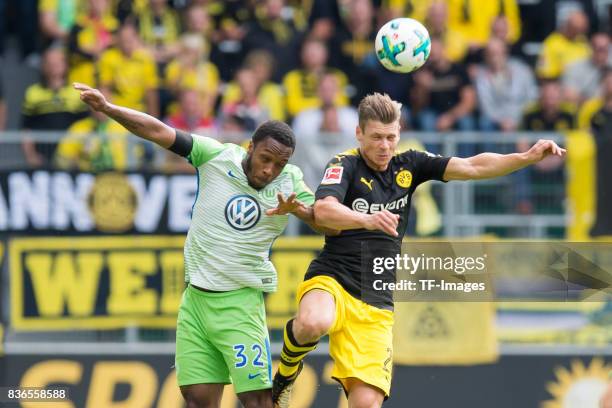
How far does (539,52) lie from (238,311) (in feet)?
27.8

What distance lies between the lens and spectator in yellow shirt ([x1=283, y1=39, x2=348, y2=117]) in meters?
14.9

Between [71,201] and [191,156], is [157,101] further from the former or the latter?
[191,156]

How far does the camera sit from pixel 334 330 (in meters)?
9.16

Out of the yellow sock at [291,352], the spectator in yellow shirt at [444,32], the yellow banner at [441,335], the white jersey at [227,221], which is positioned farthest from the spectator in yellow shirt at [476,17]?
the yellow sock at [291,352]

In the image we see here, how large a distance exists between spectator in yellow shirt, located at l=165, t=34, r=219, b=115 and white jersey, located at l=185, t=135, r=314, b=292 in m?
5.34

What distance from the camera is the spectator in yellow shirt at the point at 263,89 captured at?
579 inches

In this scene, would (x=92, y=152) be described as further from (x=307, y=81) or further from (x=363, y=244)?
(x=363, y=244)

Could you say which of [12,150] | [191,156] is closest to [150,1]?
[12,150]

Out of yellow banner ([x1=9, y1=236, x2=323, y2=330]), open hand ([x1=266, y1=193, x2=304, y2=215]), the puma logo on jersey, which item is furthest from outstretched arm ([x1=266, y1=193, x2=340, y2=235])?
yellow banner ([x1=9, y1=236, x2=323, y2=330])

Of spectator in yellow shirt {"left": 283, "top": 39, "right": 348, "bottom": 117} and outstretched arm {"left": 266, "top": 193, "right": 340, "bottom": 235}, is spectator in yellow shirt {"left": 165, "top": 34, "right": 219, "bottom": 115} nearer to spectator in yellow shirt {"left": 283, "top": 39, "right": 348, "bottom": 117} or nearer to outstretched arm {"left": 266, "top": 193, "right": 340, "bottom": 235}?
spectator in yellow shirt {"left": 283, "top": 39, "right": 348, "bottom": 117}

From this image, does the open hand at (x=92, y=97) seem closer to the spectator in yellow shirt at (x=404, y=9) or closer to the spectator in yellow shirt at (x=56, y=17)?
the spectator in yellow shirt at (x=56, y=17)

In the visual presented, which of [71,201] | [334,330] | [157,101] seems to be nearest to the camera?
[334,330]

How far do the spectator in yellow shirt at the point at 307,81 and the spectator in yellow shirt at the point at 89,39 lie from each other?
7.61 feet

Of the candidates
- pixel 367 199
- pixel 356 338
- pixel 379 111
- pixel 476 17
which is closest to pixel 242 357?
pixel 356 338
